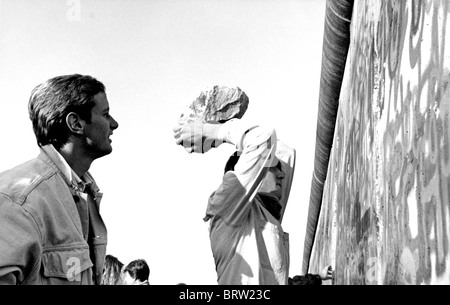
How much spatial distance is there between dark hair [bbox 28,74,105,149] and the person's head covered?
9.17ft

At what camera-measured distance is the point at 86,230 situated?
2379mm

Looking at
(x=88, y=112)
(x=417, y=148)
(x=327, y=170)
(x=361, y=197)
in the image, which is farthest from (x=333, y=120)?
(x=88, y=112)

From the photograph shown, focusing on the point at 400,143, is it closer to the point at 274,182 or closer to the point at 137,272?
the point at 274,182

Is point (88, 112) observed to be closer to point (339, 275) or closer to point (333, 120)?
point (339, 275)

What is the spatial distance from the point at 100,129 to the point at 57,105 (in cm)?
16

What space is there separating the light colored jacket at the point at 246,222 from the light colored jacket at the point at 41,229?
69 cm

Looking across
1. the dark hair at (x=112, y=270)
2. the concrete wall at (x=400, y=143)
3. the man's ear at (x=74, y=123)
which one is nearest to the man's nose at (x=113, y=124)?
the man's ear at (x=74, y=123)

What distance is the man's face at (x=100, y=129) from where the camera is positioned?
2416 mm

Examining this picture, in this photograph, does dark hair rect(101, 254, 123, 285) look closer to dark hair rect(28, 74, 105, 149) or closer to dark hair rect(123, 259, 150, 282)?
dark hair rect(123, 259, 150, 282)

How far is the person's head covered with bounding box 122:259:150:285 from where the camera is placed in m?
5.08

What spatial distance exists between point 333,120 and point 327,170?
1.91 meters

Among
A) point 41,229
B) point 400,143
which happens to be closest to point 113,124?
point 41,229

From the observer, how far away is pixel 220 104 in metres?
3.01
